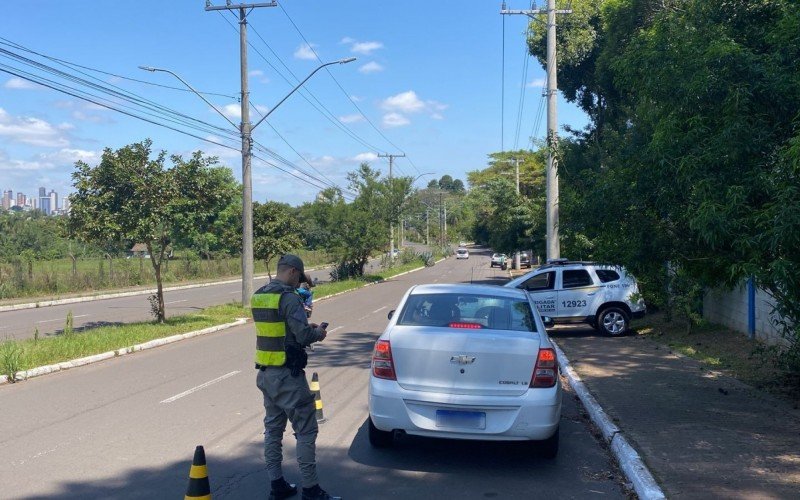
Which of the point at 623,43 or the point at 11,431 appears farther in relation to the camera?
the point at 623,43

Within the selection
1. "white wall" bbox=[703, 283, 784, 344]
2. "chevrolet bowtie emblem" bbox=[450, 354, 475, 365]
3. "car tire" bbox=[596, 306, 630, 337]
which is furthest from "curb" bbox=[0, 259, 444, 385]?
"white wall" bbox=[703, 283, 784, 344]

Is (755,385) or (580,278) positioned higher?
(580,278)

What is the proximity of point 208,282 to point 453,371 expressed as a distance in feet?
132

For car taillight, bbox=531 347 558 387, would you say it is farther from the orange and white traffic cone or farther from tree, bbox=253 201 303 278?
tree, bbox=253 201 303 278

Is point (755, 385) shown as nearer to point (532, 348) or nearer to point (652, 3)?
point (532, 348)

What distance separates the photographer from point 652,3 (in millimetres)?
19031

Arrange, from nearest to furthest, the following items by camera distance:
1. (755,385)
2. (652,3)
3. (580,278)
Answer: (755,385) → (580,278) → (652,3)

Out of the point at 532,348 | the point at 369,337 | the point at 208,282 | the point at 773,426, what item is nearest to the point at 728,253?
the point at 773,426

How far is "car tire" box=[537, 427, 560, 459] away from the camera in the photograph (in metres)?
6.46

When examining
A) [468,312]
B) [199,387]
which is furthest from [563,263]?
[468,312]

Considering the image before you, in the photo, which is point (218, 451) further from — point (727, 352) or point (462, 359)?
point (727, 352)

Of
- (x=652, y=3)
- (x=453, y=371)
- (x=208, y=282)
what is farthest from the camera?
(x=208, y=282)

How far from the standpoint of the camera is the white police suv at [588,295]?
52.4 feet

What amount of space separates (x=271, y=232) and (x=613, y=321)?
17.4 m
